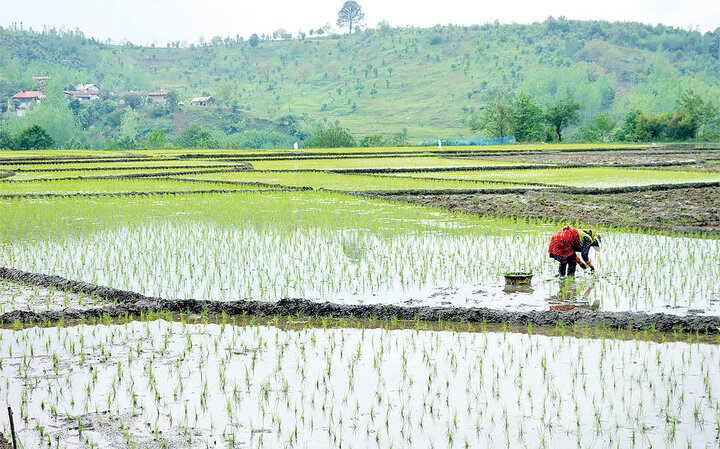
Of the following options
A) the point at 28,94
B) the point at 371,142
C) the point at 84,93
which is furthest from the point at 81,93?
the point at 371,142

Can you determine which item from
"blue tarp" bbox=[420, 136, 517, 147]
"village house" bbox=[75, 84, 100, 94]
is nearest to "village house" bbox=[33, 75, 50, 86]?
"village house" bbox=[75, 84, 100, 94]

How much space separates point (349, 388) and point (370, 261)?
444 centimetres

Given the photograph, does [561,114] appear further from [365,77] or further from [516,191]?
[365,77]

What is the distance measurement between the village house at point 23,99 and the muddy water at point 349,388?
9151cm

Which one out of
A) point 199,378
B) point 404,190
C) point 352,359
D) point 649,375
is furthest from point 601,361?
point 404,190

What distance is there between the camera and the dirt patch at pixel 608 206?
43.0ft

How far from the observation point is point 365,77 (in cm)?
11456

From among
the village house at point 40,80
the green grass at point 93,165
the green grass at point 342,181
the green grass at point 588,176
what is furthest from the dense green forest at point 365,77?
the green grass at point 342,181

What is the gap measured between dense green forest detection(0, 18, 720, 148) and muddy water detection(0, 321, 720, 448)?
57.8 meters

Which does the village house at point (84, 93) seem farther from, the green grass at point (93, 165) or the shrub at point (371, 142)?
the green grass at point (93, 165)

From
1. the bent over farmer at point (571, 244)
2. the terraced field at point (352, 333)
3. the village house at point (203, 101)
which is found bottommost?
the terraced field at point (352, 333)

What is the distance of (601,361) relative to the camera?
5.91 meters

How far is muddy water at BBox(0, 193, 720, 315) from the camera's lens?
805cm

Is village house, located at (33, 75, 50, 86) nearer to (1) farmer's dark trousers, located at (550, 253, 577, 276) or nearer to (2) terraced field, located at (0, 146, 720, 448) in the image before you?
(2) terraced field, located at (0, 146, 720, 448)
